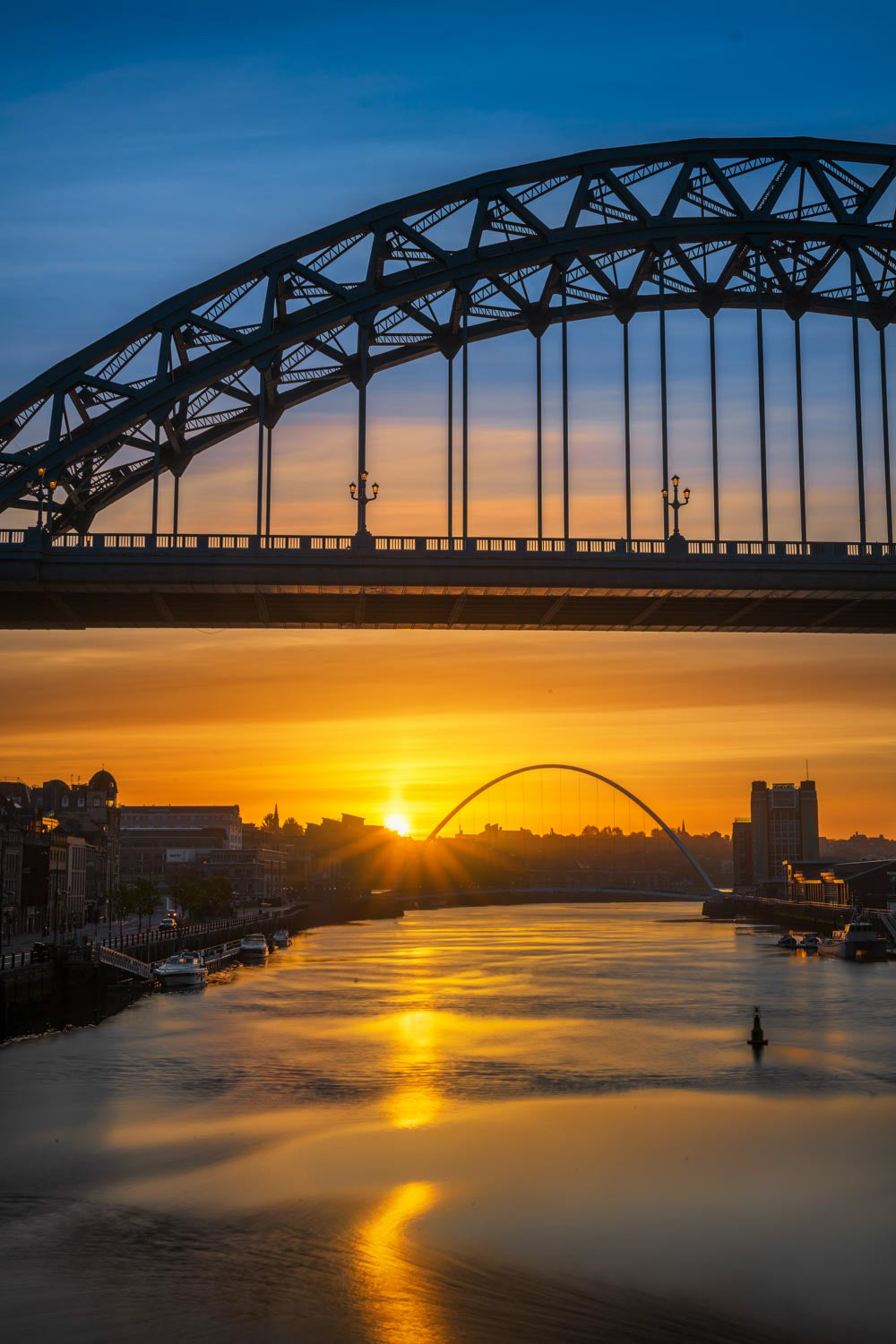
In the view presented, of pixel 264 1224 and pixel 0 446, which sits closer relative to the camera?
pixel 264 1224

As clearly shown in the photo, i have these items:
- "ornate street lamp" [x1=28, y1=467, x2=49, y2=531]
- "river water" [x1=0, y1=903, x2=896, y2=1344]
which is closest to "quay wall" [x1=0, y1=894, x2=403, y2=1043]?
"river water" [x1=0, y1=903, x2=896, y2=1344]

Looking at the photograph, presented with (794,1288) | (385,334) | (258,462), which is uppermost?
(385,334)

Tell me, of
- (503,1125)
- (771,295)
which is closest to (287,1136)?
(503,1125)

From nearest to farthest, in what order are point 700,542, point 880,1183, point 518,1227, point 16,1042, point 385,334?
point 518,1227
point 880,1183
point 700,542
point 385,334
point 16,1042

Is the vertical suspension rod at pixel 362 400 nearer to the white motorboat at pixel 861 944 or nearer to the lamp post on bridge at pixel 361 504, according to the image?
the lamp post on bridge at pixel 361 504

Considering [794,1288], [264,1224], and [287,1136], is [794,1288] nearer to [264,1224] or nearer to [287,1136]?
[264,1224]

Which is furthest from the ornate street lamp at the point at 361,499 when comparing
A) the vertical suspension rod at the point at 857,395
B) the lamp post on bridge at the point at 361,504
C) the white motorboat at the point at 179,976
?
the white motorboat at the point at 179,976
